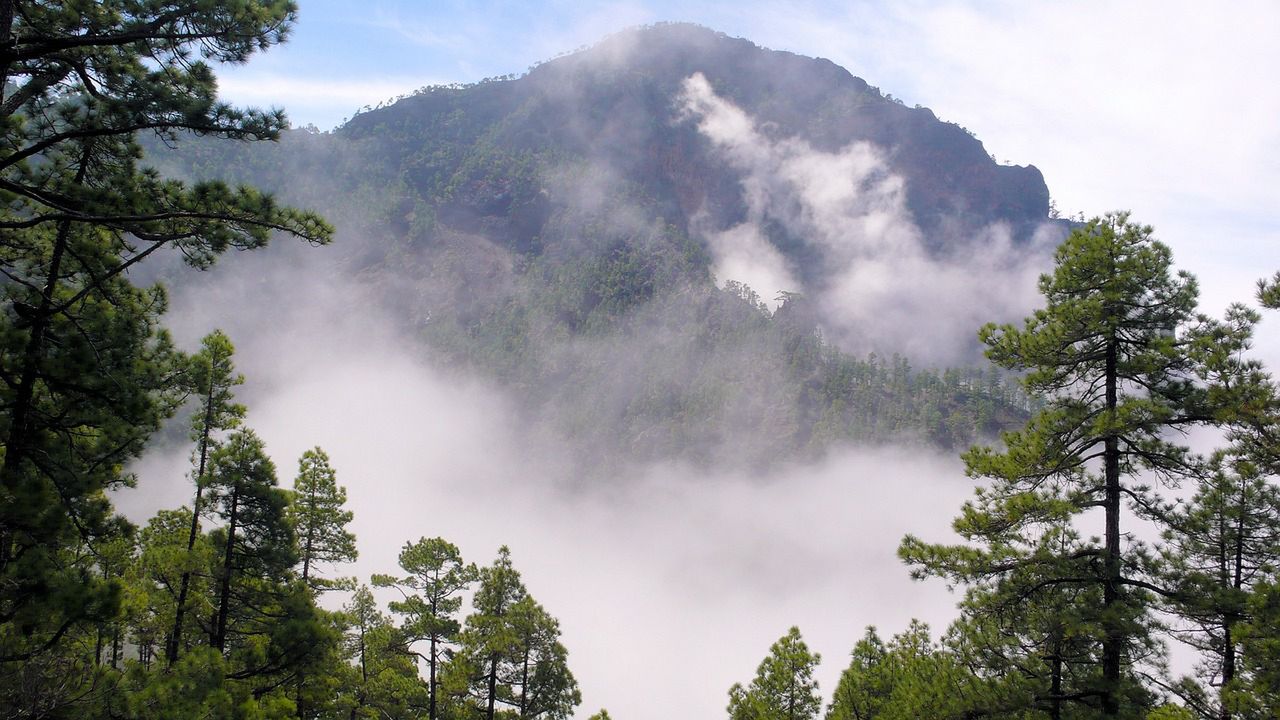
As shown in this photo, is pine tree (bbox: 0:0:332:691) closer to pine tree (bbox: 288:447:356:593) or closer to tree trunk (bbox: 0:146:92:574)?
tree trunk (bbox: 0:146:92:574)

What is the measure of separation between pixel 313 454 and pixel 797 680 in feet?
49.5

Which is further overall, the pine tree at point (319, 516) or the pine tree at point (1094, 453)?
the pine tree at point (319, 516)

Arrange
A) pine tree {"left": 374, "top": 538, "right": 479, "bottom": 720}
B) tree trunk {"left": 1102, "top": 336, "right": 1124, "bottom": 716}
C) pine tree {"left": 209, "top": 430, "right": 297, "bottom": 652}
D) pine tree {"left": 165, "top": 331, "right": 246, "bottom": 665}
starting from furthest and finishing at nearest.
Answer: pine tree {"left": 374, "top": 538, "right": 479, "bottom": 720}
pine tree {"left": 209, "top": 430, "right": 297, "bottom": 652}
pine tree {"left": 165, "top": 331, "right": 246, "bottom": 665}
tree trunk {"left": 1102, "top": 336, "right": 1124, "bottom": 716}

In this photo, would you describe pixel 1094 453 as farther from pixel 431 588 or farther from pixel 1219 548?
pixel 431 588

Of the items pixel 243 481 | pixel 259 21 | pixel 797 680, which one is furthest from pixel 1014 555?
pixel 243 481

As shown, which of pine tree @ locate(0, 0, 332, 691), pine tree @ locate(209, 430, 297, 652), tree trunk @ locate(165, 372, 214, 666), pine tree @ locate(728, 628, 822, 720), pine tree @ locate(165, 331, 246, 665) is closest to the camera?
pine tree @ locate(0, 0, 332, 691)

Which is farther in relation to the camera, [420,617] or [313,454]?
[420,617]

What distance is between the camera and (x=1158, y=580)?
9.81 meters

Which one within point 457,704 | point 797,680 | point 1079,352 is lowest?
point 457,704

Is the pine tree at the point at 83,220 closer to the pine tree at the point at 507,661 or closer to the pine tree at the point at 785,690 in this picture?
the pine tree at the point at 507,661

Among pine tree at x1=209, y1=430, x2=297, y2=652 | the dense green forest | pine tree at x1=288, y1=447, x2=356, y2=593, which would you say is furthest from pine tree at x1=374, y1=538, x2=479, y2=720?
the dense green forest

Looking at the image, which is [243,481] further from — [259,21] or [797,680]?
[797,680]

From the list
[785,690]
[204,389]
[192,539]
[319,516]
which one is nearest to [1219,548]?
[785,690]

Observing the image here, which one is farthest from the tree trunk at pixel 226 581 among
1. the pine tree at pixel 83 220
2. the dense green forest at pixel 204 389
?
the pine tree at pixel 83 220
